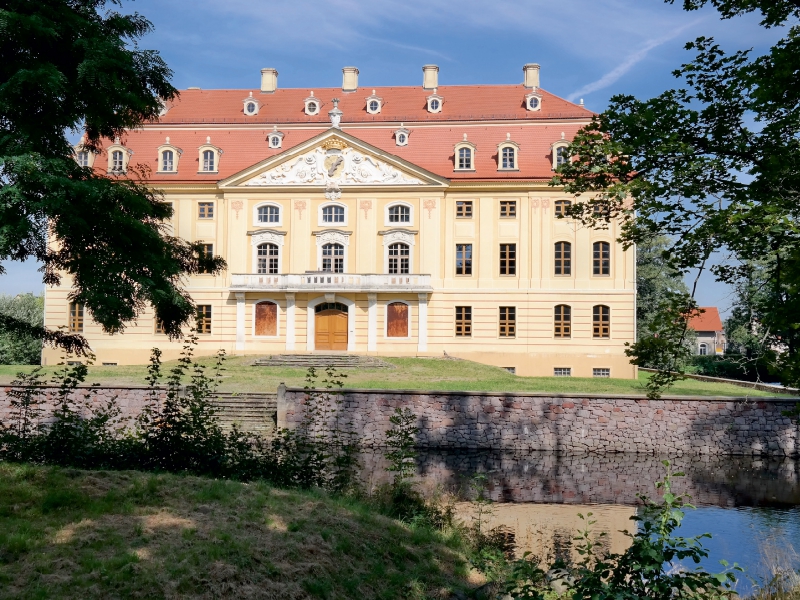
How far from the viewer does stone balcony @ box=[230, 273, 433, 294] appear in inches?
1302

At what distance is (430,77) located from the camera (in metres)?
38.5

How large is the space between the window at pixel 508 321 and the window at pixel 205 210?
48.2 ft

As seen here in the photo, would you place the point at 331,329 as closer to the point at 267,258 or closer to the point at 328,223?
the point at 267,258

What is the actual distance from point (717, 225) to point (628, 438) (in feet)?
45.5

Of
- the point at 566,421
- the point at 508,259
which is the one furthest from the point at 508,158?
the point at 566,421

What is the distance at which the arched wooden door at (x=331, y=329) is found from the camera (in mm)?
33656

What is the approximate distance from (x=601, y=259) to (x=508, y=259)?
4.28m

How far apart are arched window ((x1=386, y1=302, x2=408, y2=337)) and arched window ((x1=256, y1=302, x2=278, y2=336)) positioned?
5.30m

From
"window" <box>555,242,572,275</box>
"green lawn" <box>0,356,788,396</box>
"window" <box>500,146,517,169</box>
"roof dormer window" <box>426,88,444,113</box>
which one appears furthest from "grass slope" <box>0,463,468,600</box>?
"roof dormer window" <box>426,88,444,113</box>

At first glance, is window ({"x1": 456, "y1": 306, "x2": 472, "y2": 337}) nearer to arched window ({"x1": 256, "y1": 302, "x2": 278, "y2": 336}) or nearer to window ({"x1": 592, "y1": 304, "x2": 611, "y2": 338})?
window ({"x1": 592, "y1": 304, "x2": 611, "y2": 338})

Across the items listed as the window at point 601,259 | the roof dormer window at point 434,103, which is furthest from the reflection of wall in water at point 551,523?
the roof dormer window at point 434,103

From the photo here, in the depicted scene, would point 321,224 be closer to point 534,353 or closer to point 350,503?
point 534,353

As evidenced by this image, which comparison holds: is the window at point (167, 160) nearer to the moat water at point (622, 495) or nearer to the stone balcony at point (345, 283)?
the stone balcony at point (345, 283)

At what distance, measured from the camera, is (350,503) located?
9.39 metres
